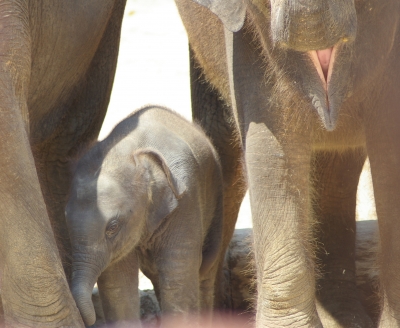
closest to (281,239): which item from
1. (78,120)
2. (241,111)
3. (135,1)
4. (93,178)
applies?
(241,111)

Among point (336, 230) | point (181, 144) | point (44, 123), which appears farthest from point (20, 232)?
point (336, 230)

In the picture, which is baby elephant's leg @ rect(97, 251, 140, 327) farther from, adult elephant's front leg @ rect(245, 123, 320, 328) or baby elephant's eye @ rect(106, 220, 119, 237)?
adult elephant's front leg @ rect(245, 123, 320, 328)

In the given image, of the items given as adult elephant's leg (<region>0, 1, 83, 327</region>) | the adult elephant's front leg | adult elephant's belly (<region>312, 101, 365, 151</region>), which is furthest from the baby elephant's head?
adult elephant's belly (<region>312, 101, 365, 151</region>)

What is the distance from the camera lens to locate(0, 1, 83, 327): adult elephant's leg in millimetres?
3691

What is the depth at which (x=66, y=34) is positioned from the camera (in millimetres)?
4566

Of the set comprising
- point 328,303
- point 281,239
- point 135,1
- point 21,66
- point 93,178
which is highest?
point 135,1

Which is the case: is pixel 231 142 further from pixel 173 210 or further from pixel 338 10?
pixel 338 10

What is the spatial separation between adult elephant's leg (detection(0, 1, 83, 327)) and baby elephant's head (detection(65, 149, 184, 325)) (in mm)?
267

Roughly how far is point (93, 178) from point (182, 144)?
452mm

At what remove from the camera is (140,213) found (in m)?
4.36

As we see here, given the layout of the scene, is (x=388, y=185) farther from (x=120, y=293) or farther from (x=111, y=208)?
(x=120, y=293)

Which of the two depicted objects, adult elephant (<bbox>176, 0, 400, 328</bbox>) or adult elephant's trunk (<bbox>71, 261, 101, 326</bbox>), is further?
adult elephant's trunk (<bbox>71, 261, 101, 326</bbox>)

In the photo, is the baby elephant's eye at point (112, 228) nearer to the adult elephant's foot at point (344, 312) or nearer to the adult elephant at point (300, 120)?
the adult elephant at point (300, 120)

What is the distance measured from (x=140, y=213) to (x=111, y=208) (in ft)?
0.60
